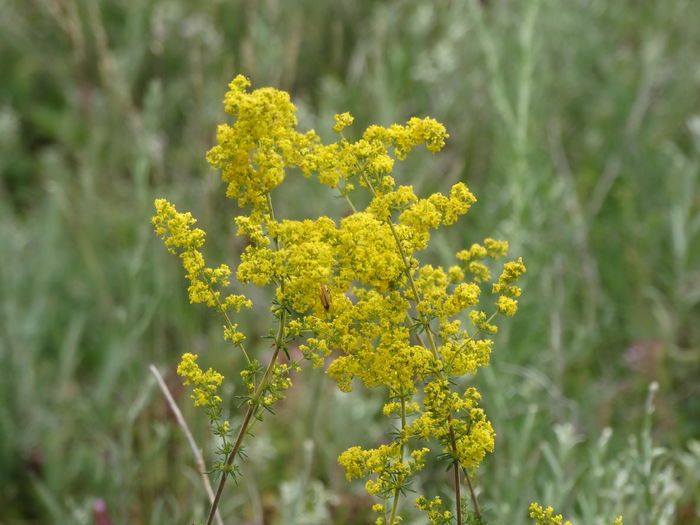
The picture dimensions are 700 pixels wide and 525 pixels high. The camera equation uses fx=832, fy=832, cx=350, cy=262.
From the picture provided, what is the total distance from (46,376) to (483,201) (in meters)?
1.99

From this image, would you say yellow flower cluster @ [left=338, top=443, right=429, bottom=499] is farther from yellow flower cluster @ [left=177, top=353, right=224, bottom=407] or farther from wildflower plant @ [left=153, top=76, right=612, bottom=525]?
yellow flower cluster @ [left=177, top=353, right=224, bottom=407]

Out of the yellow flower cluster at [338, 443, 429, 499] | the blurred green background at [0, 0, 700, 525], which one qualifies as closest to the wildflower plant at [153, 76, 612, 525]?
the yellow flower cluster at [338, 443, 429, 499]

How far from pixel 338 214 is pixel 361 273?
234 centimetres

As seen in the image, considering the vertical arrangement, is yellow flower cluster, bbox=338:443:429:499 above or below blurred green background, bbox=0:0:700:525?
below

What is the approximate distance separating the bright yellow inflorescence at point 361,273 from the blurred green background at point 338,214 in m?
0.74

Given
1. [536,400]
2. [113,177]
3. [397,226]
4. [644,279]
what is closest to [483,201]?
[644,279]

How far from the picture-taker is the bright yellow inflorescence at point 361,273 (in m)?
1.31

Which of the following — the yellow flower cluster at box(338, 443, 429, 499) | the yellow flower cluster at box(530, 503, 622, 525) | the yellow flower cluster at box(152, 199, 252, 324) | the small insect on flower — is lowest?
the yellow flower cluster at box(530, 503, 622, 525)

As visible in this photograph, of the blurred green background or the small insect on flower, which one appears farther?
the blurred green background

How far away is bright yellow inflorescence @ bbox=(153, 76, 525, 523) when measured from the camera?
131 centimetres

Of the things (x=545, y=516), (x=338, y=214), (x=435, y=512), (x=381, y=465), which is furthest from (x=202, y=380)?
(x=338, y=214)

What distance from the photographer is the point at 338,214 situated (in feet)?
12.0

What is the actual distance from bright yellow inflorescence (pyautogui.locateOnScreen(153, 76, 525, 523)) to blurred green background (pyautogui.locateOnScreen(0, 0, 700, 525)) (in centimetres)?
74

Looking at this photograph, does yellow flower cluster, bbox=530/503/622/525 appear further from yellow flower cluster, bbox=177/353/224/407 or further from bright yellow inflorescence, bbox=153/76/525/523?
yellow flower cluster, bbox=177/353/224/407
